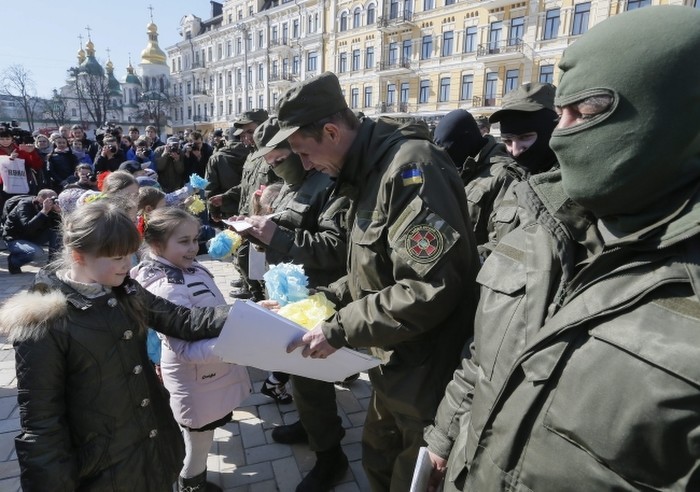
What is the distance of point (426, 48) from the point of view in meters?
31.4

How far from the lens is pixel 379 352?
2.11 m

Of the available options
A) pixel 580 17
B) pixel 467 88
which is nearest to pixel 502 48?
pixel 467 88

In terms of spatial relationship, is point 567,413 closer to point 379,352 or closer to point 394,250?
point 394,250

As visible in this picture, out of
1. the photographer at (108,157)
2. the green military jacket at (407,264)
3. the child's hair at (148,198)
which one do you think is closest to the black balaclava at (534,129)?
the green military jacket at (407,264)

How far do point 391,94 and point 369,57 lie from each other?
13.7 feet

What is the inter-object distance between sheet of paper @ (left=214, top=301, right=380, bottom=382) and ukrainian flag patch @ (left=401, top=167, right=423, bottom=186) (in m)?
0.77

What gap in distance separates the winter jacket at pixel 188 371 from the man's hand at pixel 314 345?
72cm

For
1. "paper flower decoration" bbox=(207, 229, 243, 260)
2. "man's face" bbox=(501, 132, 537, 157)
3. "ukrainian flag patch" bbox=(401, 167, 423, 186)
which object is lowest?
"paper flower decoration" bbox=(207, 229, 243, 260)

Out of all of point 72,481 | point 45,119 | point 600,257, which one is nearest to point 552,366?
point 600,257

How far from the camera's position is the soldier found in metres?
0.84

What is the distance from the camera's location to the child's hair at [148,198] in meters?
3.61

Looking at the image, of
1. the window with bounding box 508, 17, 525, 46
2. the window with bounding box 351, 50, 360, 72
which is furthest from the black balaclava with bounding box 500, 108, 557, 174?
the window with bounding box 351, 50, 360, 72

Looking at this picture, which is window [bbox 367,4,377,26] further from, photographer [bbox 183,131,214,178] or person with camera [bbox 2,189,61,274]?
person with camera [bbox 2,189,61,274]

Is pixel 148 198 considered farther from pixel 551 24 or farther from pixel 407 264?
pixel 551 24
